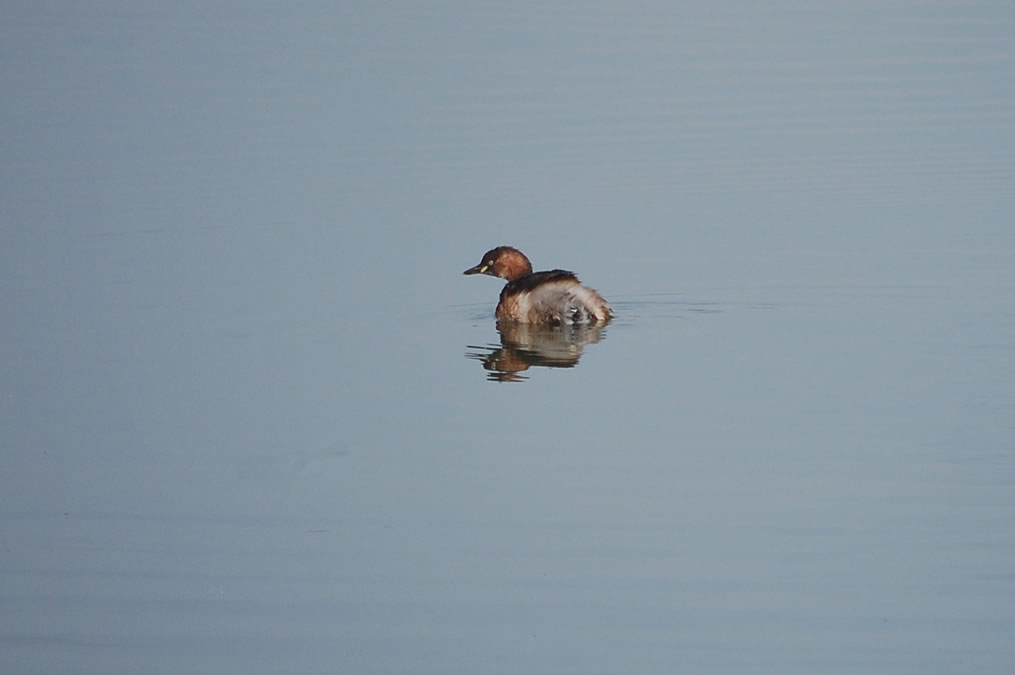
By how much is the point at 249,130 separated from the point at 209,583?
1208 cm

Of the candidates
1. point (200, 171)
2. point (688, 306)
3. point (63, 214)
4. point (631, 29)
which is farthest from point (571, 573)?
point (631, 29)

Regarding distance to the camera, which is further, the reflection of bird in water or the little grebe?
the little grebe

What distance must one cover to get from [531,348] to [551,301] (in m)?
0.48

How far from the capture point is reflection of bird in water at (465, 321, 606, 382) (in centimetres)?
981

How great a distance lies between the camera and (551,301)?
10711 mm

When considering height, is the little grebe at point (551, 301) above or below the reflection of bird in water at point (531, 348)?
above

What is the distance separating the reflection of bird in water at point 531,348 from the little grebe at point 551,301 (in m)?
0.06

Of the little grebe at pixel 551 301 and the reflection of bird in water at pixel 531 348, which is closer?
the reflection of bird in water at pixel 531 348

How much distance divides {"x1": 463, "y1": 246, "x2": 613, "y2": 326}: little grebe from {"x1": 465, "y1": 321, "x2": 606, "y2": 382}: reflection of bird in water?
0.06m

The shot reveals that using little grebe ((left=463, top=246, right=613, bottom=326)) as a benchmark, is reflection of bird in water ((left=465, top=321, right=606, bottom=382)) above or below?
below

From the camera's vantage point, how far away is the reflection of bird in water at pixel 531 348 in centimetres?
981

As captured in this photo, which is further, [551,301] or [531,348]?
[551,301]

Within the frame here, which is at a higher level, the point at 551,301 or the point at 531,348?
the point at 551,301

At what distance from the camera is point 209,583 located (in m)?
6.47
